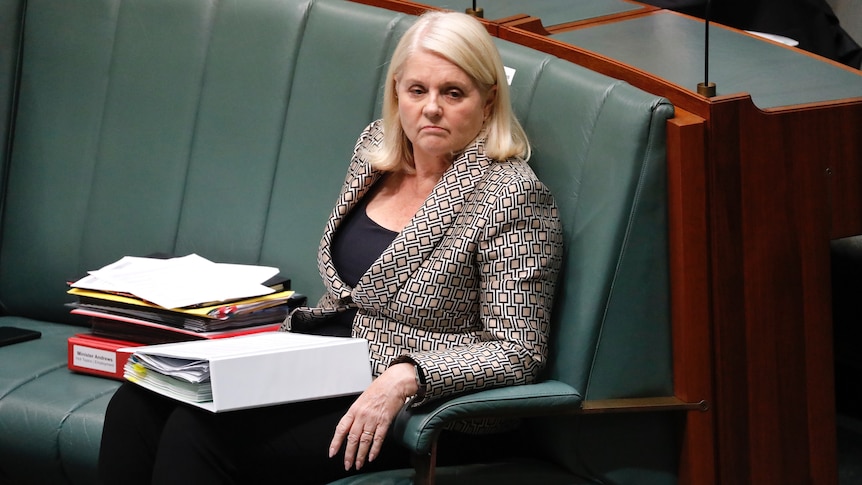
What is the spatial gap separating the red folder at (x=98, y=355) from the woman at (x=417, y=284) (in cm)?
45

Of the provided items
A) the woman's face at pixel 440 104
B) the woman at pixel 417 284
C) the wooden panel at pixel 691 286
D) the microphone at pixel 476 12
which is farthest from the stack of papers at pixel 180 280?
the wooden panel at pixel 691 286

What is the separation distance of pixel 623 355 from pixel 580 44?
A: 757mm

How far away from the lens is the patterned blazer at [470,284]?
203 centimetres

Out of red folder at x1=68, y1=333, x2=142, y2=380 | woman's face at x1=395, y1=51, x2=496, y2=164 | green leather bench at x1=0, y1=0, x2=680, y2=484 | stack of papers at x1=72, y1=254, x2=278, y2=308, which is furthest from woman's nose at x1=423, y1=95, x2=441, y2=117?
red folder at x1=68, y1=333, x2=142, y2=380

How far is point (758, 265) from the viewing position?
2.10 meters

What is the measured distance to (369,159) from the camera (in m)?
2.42

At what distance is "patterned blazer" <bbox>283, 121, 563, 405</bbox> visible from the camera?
203 cm

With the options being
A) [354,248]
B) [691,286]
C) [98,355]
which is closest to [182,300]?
[98,355]

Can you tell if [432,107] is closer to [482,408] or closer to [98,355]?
[482,408]

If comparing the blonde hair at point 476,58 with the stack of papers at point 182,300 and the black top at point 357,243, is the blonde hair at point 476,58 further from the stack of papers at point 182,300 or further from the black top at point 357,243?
the stack of papers at point 182,300

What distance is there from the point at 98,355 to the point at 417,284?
91 cm

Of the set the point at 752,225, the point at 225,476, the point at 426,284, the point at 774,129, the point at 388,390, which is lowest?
the point at 225,476

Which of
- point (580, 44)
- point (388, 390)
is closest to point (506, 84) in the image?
point (580, 44)

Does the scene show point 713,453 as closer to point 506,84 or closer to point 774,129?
point 774,129
